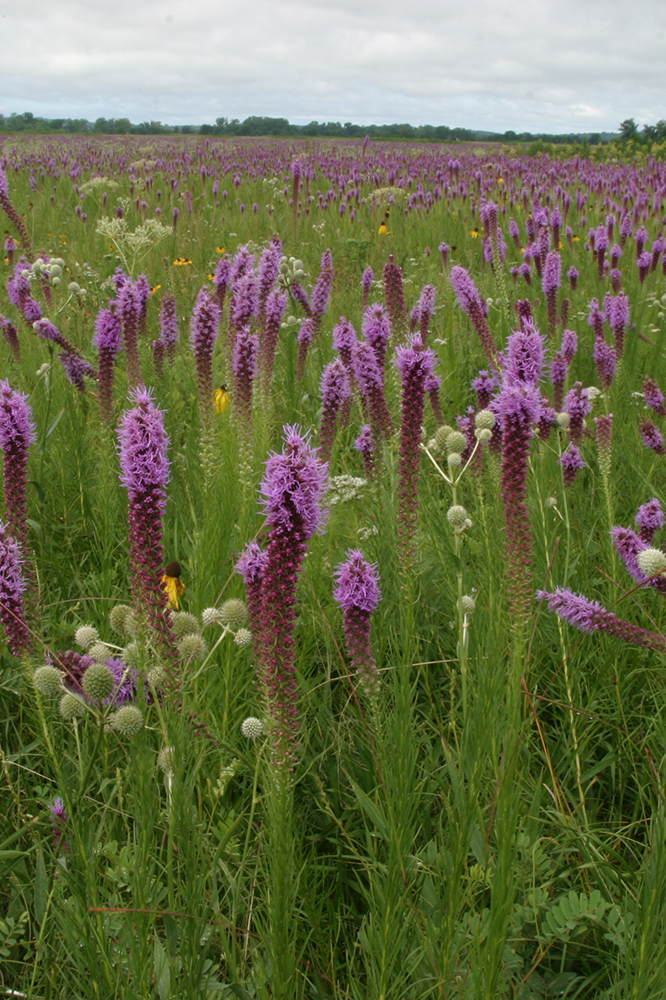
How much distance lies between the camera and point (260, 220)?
10227mm

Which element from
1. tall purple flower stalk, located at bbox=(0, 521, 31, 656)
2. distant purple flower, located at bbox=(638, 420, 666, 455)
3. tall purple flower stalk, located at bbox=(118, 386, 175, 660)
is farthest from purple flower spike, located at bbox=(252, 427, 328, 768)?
distant purple flower, located at bbox=(638, 420, 666, 455)

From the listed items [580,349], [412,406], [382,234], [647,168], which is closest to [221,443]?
[412,406]

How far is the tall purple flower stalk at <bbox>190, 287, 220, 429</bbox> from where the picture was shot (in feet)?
9.70

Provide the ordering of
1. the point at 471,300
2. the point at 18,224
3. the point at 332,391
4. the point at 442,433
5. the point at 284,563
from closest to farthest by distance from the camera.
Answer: the point at 284,563 → the point at 442,433 → the point at 332,391 → the point at 471,300 → the point at 18,224

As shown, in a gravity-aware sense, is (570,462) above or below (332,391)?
below

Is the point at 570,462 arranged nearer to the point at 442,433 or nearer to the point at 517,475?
the point at 442,433

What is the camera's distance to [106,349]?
3188mm

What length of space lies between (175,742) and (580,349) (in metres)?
4.96

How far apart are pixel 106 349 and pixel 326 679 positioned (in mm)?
1729

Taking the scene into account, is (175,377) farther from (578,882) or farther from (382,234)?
(382,234)

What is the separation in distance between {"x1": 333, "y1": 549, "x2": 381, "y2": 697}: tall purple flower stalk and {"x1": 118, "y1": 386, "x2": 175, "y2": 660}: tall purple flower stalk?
43cm

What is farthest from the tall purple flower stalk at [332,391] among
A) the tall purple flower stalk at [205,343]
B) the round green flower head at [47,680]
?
the round green flower head at [47,680]

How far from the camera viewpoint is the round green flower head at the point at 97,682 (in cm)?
144

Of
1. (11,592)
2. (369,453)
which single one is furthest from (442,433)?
(11,592)
